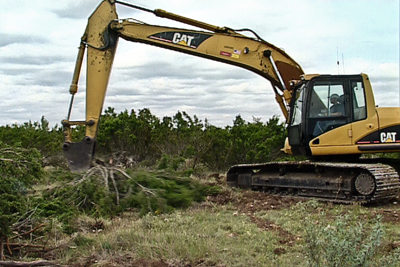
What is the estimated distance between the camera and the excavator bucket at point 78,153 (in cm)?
965

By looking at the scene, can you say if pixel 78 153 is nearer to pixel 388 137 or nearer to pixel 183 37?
pixel 183 37

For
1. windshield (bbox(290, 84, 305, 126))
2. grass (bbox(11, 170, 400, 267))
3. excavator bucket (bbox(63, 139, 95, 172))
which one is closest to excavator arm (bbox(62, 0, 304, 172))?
excavator bucket (bbox(63, 139, 95, 172))

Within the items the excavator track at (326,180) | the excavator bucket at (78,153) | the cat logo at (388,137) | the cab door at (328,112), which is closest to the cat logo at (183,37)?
the cab door at (328,112)

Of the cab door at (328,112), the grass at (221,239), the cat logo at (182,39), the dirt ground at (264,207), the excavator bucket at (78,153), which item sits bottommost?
the dirt ground at (264,207)

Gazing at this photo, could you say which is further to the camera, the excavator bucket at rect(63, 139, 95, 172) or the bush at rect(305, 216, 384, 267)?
the excavator bucket at rect(63, 139, 95, 172)

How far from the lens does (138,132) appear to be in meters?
15.2

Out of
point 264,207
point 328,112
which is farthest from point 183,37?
point 264,207

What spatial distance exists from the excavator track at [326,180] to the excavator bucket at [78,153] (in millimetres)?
3917

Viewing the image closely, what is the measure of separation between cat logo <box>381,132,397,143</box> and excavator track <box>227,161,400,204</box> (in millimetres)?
486

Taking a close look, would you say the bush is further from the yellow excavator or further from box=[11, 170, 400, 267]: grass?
the yellow excavator

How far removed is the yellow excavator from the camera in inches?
377

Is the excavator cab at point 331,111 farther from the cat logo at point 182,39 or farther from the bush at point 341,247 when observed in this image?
the bush at point 341,247

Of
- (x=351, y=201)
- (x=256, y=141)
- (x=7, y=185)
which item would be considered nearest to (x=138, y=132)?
(x=256, y=141)

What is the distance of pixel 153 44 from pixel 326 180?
4.54 m
